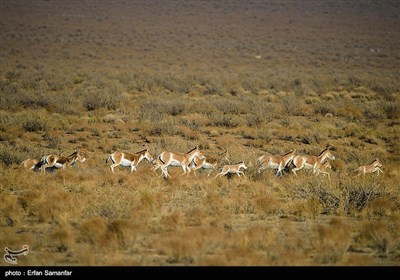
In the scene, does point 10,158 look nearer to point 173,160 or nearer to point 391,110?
point 173,160

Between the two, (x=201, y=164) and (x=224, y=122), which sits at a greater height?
(x=201, y=164)

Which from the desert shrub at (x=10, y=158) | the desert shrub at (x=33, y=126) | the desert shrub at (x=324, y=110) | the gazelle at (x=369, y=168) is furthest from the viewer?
the desert shrub at (x=324, y=110)

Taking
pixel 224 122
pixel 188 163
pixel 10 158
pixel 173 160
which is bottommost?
pixel 224 122

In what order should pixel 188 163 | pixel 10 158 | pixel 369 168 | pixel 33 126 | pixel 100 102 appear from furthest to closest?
pixel 100 102, pixel 33 126, pixel 10 158, pixel 369 168, pixel 188 163

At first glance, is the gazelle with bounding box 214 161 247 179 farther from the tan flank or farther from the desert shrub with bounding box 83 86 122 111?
the desert shrub with bounding box 83 86 122 111

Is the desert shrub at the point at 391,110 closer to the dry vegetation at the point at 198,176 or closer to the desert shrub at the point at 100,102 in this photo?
the dry vegetation at the point at 198,176

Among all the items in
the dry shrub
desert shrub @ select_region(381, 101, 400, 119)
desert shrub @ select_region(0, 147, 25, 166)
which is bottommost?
desert shrub @ select_region(381, 101, 400, 119)

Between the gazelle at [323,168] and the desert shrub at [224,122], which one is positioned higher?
the gazelle at [323,168]

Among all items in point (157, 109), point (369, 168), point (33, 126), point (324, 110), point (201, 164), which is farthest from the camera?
point (324, 110)

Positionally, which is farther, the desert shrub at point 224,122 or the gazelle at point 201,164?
the desert shrub at point 224,122

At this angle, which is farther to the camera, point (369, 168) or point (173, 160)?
point (369, 168)

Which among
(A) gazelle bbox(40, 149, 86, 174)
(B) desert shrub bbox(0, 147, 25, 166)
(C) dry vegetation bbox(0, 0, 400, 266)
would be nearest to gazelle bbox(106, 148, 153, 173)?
(C) dry vegetation bbox(0, 0, 400, 266)

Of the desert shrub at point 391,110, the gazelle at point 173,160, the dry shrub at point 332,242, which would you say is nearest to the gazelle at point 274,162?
the gazelle at point 173,160

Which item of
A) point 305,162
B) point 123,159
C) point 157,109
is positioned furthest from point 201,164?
point 157,109
